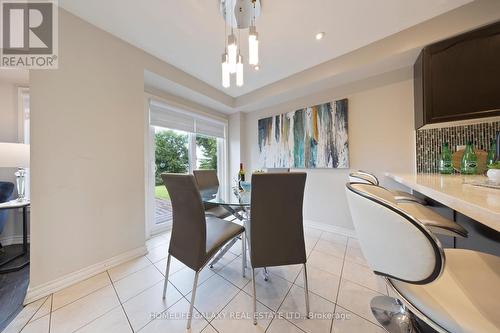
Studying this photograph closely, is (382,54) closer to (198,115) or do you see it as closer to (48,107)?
(198,115)

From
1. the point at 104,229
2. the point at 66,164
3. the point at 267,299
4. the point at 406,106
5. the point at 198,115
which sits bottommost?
the point at 267,299

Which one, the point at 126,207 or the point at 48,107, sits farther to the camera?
the point at 126,207

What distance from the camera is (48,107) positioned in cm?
138

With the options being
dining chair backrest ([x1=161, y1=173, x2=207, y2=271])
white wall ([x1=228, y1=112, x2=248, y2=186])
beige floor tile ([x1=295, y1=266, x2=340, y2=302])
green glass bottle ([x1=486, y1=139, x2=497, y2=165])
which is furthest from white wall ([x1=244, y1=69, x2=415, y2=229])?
dining chair backrest ([x1=161, y1=173, x2=207, y2=271])

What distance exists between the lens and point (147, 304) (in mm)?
1250

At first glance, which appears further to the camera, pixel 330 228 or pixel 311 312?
pixel 330 228

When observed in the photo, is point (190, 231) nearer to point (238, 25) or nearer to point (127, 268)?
point (127, 268)

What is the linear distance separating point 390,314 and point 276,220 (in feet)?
3.04

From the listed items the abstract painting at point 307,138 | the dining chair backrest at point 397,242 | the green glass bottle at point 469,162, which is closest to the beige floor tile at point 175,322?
the dining chair backrest at point 397,242

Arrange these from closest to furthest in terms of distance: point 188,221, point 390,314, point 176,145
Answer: point 390,314 → point 188,221 → point 176,145

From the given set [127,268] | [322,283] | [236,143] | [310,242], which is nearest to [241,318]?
[322,283]

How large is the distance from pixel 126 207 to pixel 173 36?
Result: 1915 millimetres

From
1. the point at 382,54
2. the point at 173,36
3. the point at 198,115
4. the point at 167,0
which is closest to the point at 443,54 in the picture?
the point at 382,54

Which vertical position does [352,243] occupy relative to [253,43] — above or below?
below
